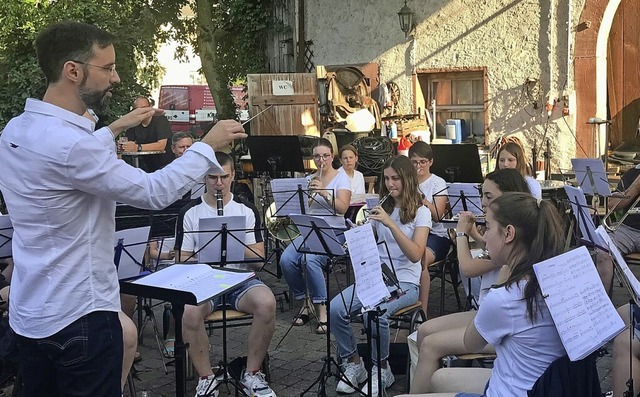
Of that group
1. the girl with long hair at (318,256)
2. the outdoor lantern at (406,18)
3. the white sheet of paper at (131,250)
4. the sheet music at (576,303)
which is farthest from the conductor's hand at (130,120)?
the outdoor lantern at (406,18)

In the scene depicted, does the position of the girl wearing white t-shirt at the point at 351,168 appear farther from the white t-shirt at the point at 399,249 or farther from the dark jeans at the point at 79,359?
the dark jeans at the point at 79,359

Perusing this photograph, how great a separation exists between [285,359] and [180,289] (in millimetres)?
2482

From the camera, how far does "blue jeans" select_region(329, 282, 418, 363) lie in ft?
15.1

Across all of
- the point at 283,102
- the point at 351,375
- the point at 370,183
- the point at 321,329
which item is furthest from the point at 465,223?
the point at 283,102

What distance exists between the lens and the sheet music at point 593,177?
6.43 metres

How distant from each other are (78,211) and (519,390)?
1.71 metres

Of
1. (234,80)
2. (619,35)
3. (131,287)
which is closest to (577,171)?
(619,35)

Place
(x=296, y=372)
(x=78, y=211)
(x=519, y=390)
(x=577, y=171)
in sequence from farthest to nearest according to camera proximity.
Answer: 1. (x=577, y=171)
2. (x=296, y=372)
3. (x=519, y=390)
4. (x=78, y=211)

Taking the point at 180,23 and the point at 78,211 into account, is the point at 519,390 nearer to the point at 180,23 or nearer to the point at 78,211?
the point at 78,211

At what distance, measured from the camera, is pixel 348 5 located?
1192 cm

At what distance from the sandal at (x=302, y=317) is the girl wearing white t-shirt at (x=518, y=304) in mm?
3294

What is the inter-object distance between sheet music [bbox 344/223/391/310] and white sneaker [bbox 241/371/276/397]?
1101 millimetres

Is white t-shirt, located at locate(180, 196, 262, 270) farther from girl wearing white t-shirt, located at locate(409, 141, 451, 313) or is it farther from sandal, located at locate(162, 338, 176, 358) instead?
girl wearing white t-shirt, located at locate(409, 141, 451, 313)

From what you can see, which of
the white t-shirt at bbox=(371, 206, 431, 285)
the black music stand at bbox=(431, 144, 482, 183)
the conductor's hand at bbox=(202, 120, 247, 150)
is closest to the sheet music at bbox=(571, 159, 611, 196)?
the black music stand at bbox=(431, 144, 482, 183)
